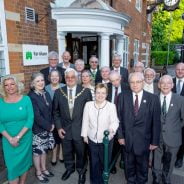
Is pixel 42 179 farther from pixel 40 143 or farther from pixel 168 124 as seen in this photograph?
pixel 168 124

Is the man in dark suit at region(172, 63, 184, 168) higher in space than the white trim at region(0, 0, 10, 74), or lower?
lower

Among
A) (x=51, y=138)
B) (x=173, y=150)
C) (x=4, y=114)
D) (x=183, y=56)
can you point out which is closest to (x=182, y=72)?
(x=173, y=150)

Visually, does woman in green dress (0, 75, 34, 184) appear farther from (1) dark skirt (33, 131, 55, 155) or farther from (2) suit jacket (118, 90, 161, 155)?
(2) suit jacket (118, 90, 161, 155)

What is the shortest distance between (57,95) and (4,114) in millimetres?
834

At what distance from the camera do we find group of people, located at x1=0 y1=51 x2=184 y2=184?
2.88 m

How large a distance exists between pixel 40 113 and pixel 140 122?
1442 millimetres

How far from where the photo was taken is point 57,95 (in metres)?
3.33

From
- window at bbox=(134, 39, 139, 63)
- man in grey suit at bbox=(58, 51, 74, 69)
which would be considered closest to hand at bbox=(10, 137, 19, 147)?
man in grey suit at bbox=(58, 51, 74, 69)

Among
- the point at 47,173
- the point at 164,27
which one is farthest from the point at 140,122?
the point at 164,27

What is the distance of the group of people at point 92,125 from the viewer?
288 cm

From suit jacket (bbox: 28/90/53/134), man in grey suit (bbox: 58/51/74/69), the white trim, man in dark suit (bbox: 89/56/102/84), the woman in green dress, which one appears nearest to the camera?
the woman in green dress

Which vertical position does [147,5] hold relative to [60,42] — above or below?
above

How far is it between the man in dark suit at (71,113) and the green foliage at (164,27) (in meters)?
26.9

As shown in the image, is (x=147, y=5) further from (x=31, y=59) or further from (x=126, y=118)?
(x=126, y=118)
